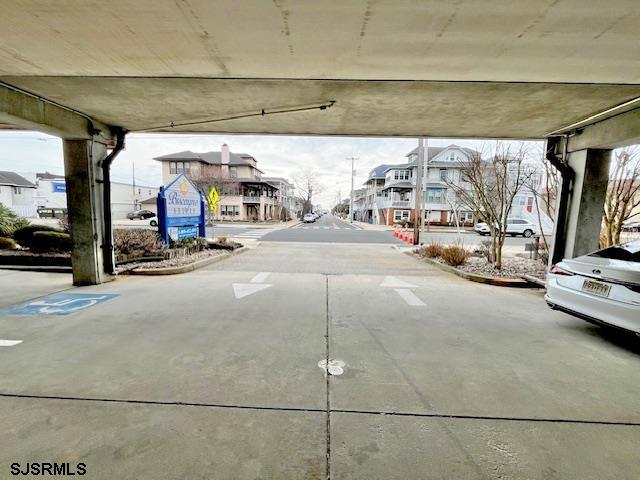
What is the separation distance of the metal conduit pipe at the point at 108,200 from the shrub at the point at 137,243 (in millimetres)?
1656

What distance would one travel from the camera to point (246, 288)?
650 centimetres

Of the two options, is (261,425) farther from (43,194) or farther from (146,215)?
(43,194)

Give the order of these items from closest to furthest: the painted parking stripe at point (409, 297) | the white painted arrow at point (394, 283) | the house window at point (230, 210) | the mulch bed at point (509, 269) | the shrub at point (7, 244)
A: the painted parking stripe at point (409, 297) < the white painted arrow at point (394, 283) < the mulch bed at point (509, 269) < the shrub at point (7, 244) < the house window at point (230, 210)

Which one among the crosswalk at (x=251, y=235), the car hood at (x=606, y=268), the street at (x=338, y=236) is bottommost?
the crosswalk at (x=251, y=235)

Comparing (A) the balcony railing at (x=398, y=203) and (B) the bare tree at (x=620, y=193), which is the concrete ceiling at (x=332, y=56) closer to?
(B) the bare tree at (x=620, y=193)

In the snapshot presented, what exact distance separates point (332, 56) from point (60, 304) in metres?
6.14

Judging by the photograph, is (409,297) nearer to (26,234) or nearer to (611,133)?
(611,133)

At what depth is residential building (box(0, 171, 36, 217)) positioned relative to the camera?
3584cm

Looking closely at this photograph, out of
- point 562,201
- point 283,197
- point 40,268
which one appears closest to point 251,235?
point 40,268

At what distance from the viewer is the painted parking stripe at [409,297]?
18.3 feet

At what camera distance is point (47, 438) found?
2.15 meters

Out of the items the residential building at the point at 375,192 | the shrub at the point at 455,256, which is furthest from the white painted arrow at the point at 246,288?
the residential building at the point at 375,192

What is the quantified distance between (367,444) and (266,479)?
75 centimetres

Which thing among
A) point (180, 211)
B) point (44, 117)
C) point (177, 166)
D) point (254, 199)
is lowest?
point (180, 211)
